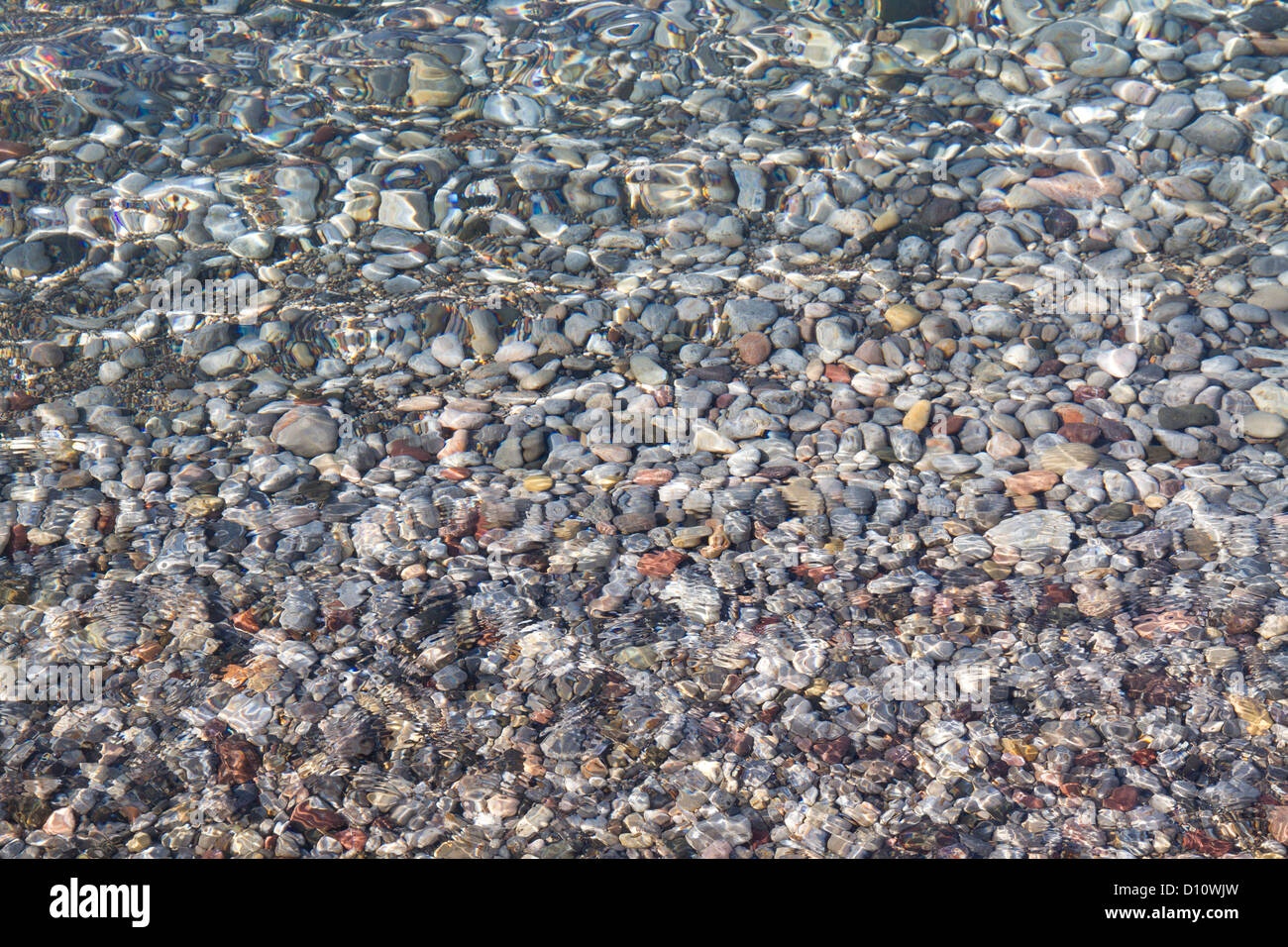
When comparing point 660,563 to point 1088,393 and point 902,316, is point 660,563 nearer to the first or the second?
point 902,316

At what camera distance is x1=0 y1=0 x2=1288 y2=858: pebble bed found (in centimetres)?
232

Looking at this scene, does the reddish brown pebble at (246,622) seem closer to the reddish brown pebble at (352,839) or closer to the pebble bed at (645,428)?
the pebble bed at (645,428)

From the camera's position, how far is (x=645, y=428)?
3215 millimetres

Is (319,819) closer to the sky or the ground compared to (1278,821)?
closer to the ground

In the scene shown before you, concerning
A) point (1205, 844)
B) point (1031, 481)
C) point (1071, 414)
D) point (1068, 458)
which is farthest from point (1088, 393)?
point (1205, 844)

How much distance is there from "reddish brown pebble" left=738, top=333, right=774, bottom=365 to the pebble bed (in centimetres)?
2

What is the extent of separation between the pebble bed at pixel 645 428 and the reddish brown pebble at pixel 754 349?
2cm

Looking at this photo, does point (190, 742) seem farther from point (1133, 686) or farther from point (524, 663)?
point (1133, 686)

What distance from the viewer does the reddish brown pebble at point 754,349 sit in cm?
346

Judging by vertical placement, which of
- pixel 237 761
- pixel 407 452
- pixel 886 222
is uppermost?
pixel 886 222

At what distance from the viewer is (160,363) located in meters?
3.45

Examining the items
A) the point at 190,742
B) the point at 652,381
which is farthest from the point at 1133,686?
the point at 190,742

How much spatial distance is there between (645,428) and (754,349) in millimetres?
541

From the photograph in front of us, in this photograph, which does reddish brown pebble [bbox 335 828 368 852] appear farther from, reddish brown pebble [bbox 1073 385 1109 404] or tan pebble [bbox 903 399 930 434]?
reddish brown pebble [bbox 1073 385 1109 404]
